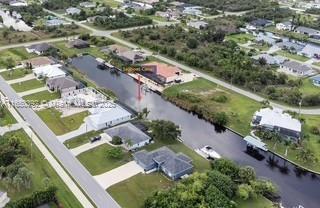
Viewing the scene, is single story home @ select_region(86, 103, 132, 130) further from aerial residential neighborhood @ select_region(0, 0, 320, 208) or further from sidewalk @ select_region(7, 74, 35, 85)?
sidewalk @ select_region(7, 74, 35, 85)

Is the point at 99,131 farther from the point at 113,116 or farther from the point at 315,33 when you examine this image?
the point at 315,33

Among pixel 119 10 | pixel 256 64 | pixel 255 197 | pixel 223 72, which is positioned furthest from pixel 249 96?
pixel 119 10

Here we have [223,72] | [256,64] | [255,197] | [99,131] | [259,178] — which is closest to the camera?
[255,197]

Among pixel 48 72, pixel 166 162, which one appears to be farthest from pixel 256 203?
pixel 48 72

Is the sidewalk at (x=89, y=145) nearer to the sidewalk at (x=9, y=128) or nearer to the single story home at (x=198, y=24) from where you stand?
the sidewalk at (x=9, y=128)

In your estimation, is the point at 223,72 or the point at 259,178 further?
the point at 223,72

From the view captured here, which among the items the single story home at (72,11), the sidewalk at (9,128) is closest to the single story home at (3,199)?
the sidewalk at (9,128)

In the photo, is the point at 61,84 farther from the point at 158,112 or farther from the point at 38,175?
the point at 38,175
